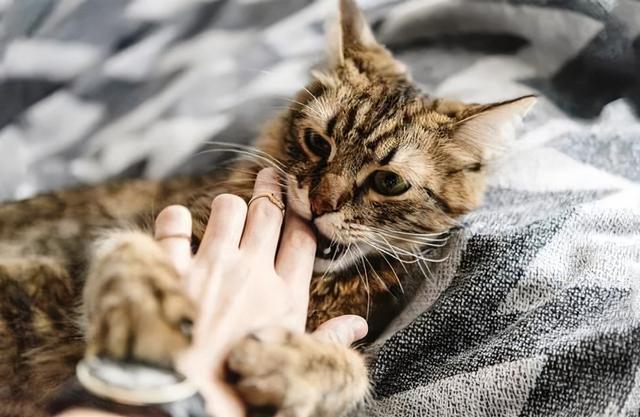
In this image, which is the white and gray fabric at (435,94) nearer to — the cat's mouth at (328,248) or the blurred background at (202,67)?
the blurred background at (202,67)

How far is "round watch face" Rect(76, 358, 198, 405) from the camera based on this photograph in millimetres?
731

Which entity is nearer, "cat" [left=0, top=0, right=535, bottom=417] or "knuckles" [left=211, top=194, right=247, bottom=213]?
"cat" [left=0, top=0, right=535, bottom=417]

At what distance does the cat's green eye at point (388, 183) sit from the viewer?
114 centimetres

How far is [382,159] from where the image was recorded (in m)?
1.14

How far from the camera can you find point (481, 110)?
113 cm

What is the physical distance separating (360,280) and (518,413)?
42 centimetres

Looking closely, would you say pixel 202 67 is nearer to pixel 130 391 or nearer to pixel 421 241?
pixel 421 241

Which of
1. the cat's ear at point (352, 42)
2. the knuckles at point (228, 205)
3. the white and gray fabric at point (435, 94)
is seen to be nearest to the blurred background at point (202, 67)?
the white and gray fabric at point (435, 94)

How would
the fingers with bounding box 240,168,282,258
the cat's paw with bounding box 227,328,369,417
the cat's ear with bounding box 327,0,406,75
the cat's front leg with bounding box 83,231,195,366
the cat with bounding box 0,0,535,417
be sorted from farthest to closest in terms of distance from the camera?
the cat's ear with bounding box 327,0,406,75, the fingers with bounding box 240,168,282,258, the cat with bounding box 0,0,535,417, the cat's paw with bounding box 227,328,369,417, the cat's front leg with bounding box 83,231,195,366

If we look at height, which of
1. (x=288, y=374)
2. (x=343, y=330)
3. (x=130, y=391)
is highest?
(x=130, y=391)

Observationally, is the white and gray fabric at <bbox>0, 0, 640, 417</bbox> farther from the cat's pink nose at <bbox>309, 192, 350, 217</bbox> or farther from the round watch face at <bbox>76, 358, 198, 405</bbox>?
the round watch face at <bbox>76, 358, 198, 405</bbox>

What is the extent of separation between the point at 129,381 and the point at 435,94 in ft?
3.60

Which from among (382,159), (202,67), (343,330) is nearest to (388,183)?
(382,159)

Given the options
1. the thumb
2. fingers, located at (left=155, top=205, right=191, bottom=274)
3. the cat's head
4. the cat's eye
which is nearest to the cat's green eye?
the cat's head
